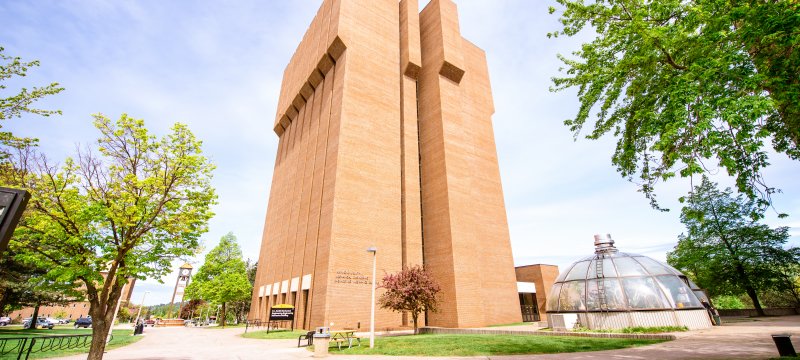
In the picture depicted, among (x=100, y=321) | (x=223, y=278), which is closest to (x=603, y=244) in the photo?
(x=100, y=321)

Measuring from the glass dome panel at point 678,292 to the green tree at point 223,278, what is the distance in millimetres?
51238

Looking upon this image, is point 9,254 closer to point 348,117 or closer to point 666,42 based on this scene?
point 348,117

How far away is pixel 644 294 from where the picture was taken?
58.9 ft

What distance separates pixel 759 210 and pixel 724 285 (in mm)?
34330

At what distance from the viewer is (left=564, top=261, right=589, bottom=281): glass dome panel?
812 inches

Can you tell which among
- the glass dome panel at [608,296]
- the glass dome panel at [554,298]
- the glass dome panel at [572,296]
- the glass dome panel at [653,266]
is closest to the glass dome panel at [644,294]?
the glass dome panel at [608,296]

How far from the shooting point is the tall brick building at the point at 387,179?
28484mm

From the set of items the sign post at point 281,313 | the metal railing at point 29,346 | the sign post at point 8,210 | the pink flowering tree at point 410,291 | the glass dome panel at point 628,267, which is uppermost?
the glass dome panel at point 628,267

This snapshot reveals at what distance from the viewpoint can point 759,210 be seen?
8.08 metres

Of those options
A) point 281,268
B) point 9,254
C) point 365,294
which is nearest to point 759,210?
point 365,294

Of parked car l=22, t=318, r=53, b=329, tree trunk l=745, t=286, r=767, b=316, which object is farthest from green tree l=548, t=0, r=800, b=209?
parked car l=22, t=318, r=53, b=329

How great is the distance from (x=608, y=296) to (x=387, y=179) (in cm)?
1974

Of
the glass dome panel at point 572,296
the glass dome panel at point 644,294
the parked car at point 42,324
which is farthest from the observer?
the parked car at point 42,324

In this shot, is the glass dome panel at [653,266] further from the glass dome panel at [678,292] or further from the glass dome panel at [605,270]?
the glass dome panel at [605,270]
